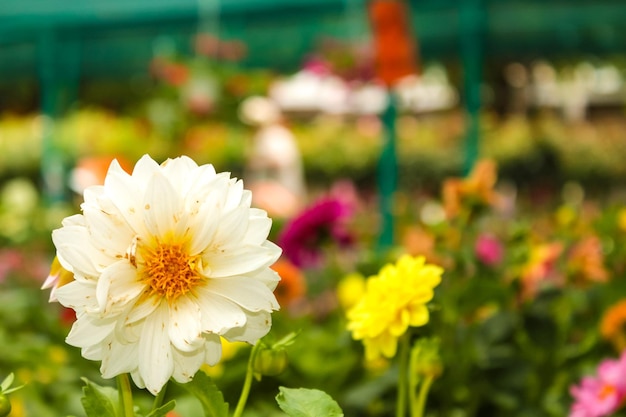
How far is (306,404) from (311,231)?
0.81 m

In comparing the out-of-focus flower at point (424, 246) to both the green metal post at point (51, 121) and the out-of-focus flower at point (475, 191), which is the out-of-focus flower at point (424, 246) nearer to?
the out-of-focus flower at point (475, 191)

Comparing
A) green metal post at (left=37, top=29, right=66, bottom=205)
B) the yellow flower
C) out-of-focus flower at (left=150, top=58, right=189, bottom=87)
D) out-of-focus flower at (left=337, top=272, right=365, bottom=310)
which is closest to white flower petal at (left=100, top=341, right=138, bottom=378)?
the yellow flower

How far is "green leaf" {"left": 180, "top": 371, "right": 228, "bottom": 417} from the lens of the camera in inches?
20.3

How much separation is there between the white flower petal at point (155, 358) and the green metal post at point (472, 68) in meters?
3.11

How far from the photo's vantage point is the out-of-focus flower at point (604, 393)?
71cm

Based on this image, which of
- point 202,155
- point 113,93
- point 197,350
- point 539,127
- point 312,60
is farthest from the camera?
point 113,93

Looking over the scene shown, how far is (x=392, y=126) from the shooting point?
128 inches

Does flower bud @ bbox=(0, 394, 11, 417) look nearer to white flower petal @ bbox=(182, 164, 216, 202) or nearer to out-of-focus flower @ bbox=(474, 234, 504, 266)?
white flower petal @ bbox=(182, 164, 216, 202)

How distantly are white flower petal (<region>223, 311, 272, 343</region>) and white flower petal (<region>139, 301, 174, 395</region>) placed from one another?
0.03 m

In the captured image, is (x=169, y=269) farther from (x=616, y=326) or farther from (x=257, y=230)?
(x=616, y=326)

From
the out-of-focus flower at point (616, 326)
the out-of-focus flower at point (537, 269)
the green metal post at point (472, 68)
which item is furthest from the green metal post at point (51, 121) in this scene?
the out-of-focus flower at point (616, 326)

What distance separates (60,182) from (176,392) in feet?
12.4

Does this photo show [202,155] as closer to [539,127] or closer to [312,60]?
[312,60]

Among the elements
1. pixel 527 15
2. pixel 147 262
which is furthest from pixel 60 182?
pixel 147 262
